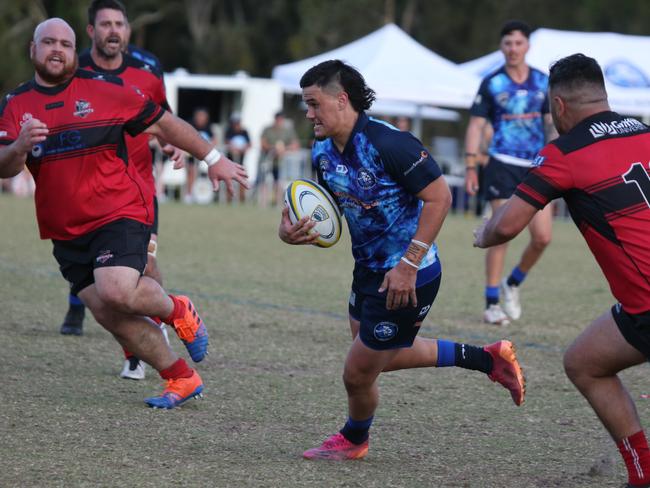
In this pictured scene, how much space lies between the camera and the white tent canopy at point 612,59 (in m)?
22.6

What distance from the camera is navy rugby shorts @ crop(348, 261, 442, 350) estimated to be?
16.9ft

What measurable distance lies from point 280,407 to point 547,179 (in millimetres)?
2482

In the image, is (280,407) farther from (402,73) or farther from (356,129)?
(402,73)

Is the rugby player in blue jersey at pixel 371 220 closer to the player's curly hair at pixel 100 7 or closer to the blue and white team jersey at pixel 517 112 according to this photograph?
the player's curly hair at pixel 100 7

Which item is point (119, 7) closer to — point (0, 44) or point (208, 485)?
point (208, 485)

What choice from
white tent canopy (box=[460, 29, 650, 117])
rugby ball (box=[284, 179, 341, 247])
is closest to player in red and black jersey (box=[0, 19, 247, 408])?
rugby ball (box=[284, 179, 341, 247])

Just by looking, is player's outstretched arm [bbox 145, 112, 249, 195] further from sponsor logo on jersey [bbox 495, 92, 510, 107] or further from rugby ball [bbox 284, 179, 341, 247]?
sponsor logo on jersey [bbox 495, 92, 510, 107]

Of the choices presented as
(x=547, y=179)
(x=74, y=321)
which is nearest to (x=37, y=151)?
(x=74, y=321)

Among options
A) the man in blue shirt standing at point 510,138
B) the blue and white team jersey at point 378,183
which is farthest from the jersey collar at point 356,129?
the man in blue shirt standing at point 510,138

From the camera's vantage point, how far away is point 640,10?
4272 cm

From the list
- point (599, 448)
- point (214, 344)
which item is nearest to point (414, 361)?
point (599, 448)

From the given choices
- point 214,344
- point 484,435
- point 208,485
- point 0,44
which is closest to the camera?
point 208,485

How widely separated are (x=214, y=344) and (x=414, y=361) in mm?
2972

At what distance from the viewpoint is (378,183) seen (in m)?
5.16
